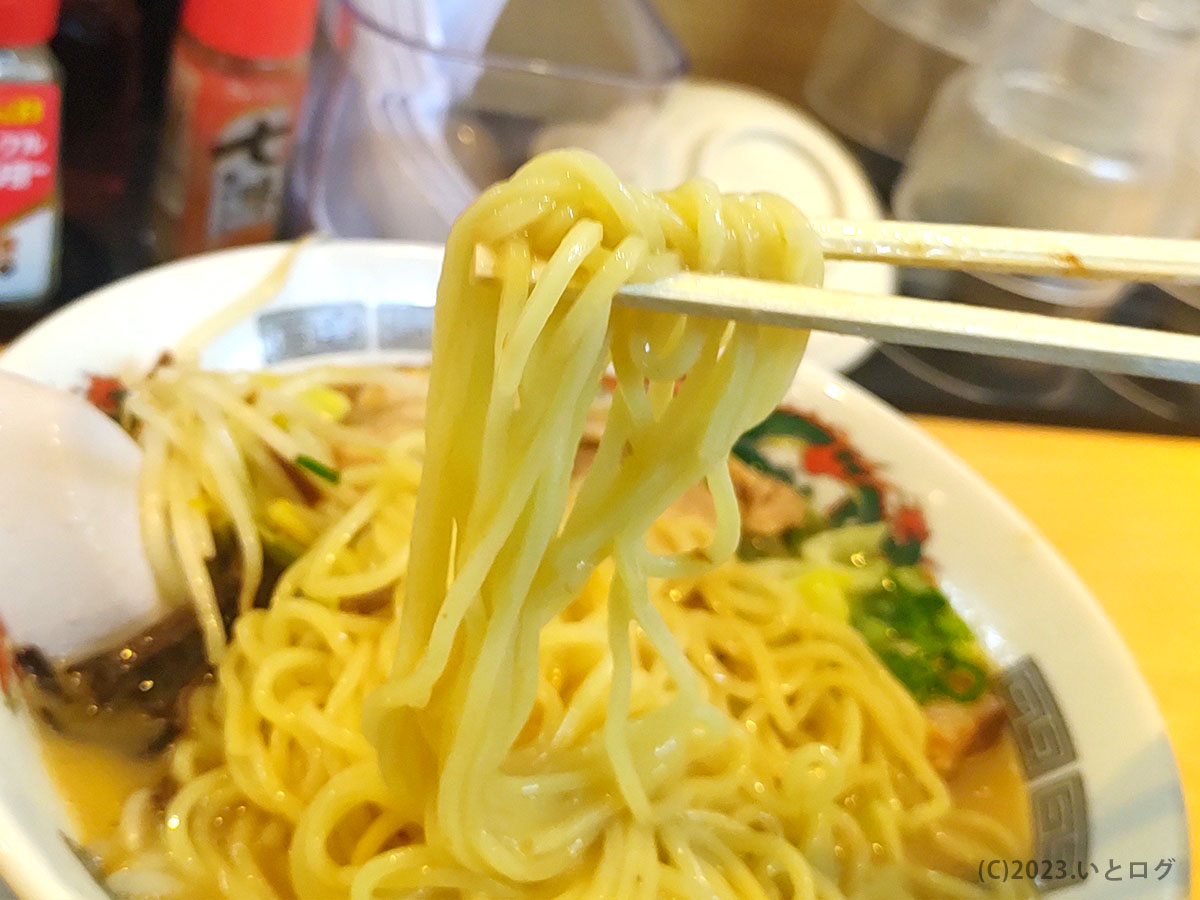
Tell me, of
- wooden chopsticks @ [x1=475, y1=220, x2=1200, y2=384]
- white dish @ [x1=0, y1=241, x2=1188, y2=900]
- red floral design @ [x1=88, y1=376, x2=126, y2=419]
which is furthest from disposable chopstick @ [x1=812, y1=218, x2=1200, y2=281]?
red floral design @ [x1=88, y1=376, x2=126, y2=419]

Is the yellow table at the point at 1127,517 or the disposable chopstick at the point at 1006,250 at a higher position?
the disposable chopstick at the point at 1006,250

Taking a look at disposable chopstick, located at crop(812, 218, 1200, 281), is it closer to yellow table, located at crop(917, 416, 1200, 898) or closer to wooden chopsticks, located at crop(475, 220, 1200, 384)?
wooden chopsticks, located at crop(475, 220, 1200, 384)

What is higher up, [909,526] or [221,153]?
[221,153]

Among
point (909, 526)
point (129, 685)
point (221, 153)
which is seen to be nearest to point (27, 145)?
point (221, 153)

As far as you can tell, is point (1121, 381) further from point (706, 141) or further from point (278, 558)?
point (278, 558)

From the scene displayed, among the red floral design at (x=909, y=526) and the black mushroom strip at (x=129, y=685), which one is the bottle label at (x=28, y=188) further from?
the red floral design at (x=909, y=526)

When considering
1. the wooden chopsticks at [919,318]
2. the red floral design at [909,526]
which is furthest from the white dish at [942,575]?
the wooden chopsticks at [919,318]

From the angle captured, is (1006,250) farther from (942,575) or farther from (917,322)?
(942,575)
